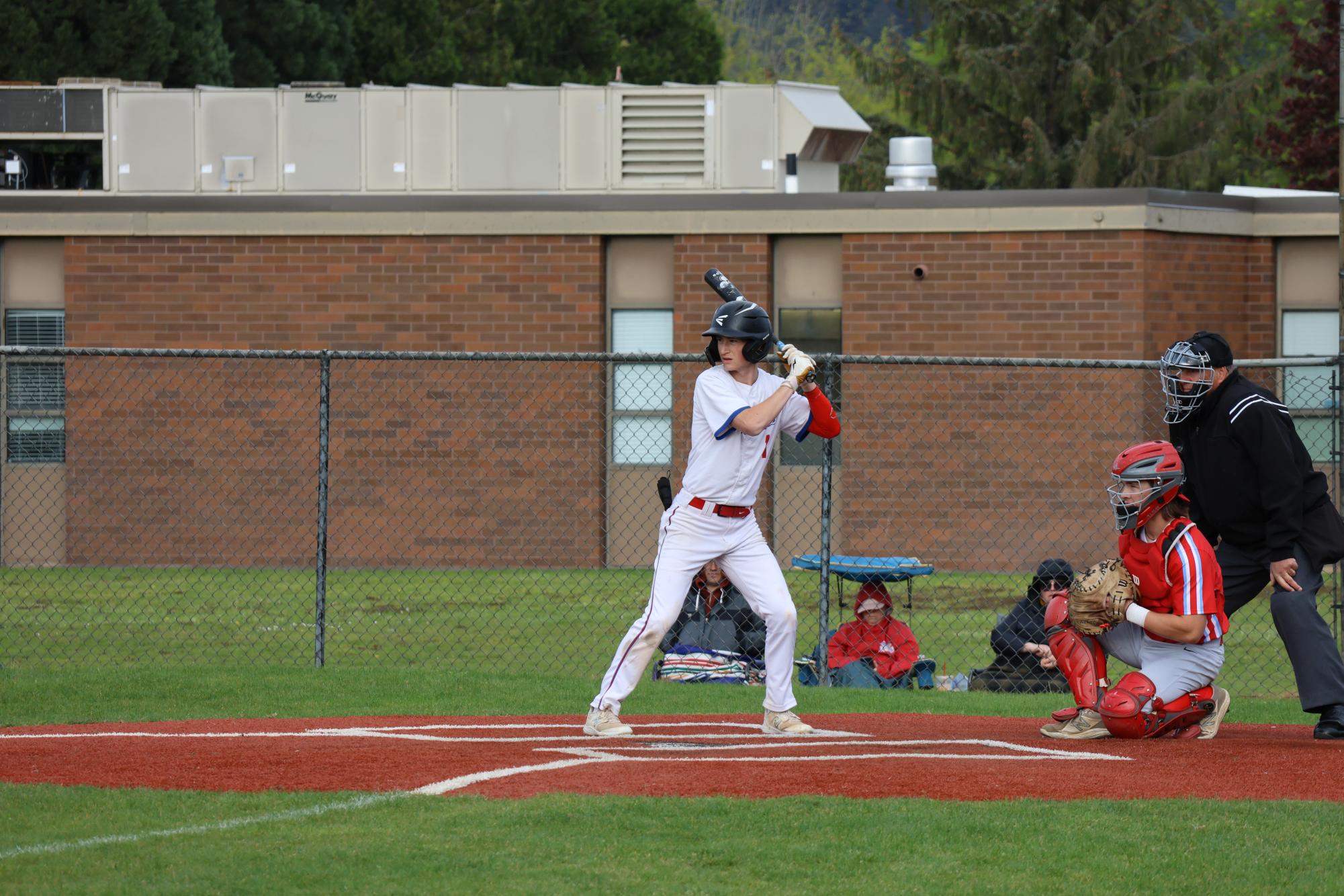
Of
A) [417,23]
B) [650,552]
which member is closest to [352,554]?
[650,552]

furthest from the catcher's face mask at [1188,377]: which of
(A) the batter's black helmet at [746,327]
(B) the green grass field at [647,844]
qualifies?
(B) the green grass field at [647,844]

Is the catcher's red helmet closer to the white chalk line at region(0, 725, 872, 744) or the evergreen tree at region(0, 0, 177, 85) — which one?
the white chalk line at region(0, 725, 872, 744)

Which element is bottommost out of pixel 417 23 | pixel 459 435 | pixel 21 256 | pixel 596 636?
pixel 596 636

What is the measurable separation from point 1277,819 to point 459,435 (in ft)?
50.7

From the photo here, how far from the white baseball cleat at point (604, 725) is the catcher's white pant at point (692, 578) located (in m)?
0.05

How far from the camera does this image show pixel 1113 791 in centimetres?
720

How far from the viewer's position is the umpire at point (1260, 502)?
8602 mm

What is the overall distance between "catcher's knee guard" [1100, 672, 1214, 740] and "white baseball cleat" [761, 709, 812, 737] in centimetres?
137

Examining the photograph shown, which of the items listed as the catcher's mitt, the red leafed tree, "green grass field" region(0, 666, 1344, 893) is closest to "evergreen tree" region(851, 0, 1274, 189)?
the red leafed tree

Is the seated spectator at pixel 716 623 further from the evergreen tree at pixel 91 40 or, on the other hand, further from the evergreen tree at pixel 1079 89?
the evergreen tree at pixel 1079 89

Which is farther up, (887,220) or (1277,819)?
(887,220)

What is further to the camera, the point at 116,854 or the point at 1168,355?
the point at 1168,355

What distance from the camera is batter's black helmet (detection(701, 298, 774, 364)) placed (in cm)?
830

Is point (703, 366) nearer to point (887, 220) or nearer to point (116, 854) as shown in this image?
point (887, 220)
